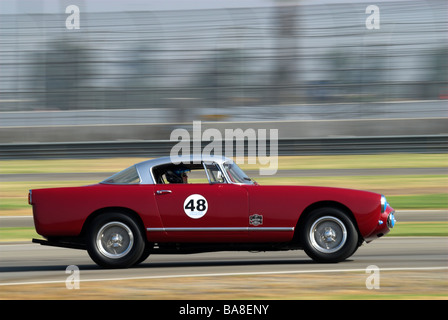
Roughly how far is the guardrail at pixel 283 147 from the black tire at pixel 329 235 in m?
10.7

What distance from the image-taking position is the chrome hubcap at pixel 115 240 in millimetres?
7500

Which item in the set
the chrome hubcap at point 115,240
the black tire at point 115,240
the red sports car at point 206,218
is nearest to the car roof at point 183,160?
the red sports car at point 206,218

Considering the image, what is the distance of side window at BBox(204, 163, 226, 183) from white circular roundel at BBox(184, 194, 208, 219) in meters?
0.30

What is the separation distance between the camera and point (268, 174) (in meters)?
17.5

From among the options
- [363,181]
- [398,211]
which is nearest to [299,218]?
[398,211]

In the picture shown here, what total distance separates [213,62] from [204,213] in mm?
14130

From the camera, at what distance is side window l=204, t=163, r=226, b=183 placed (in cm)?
762

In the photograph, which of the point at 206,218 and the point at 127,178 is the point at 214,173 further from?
the point at 127,178

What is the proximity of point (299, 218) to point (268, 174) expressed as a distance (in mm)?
10094

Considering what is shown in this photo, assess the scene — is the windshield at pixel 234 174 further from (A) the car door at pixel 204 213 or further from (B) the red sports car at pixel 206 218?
(A) the car door at pixel 204 213

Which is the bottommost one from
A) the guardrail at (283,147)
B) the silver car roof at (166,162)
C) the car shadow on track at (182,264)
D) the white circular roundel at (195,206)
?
the car shadow on track at (182,264)

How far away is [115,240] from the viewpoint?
7.52 m

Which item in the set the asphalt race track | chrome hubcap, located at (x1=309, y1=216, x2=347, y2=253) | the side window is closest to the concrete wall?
the asphalt race track

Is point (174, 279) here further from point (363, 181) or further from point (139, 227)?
point (363, 181)
